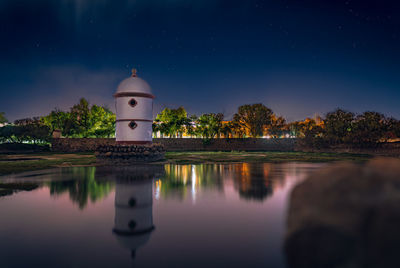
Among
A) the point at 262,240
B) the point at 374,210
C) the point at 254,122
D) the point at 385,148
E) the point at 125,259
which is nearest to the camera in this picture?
the point at 374,210

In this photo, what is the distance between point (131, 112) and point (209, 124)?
1283 inches

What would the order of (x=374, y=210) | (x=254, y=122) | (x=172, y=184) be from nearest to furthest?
(x=374, y=210), (x=172, y=184), (x=254, y=122)

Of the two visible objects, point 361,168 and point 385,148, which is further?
point 385,148

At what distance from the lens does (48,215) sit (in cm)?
657

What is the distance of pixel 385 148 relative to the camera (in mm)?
33969

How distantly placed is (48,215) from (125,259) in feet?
12.1

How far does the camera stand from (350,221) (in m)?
2.85

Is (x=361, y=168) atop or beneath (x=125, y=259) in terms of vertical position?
atop

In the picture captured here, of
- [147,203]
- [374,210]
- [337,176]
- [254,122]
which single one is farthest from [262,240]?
[254,122]

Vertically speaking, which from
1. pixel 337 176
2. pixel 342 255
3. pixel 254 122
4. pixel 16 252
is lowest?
pixel 16 252

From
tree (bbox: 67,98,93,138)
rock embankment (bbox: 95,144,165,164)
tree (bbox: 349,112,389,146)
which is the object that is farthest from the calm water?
tree (bbox: 67,98,93,138)

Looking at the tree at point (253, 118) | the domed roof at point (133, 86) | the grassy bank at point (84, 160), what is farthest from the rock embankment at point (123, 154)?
the tree at point (253, 118)

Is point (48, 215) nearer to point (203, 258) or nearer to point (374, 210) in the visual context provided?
point (203, 258)

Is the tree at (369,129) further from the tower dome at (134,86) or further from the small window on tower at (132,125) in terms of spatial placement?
the small window on tower at (132,125)
